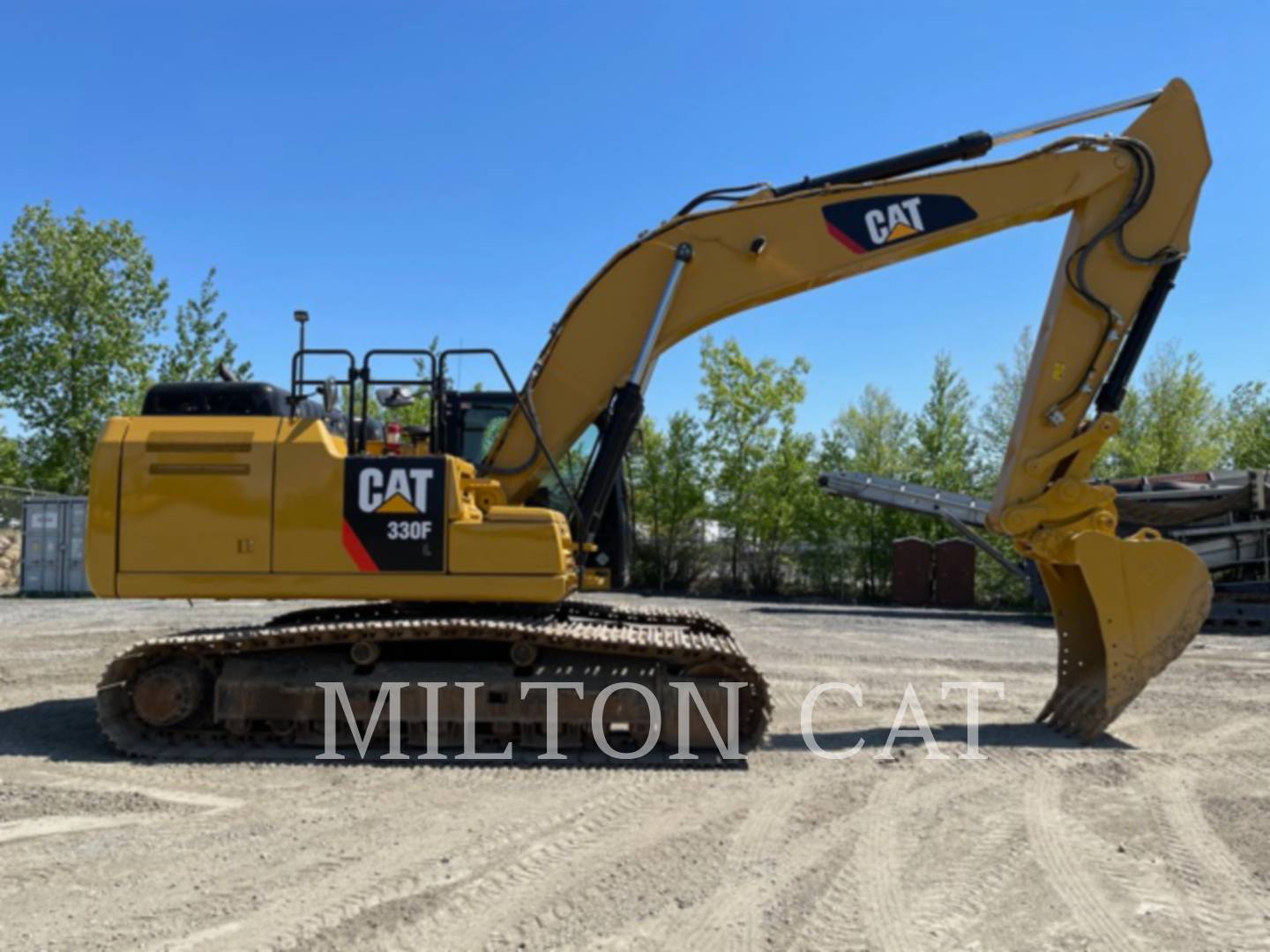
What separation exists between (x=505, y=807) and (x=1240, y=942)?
3571 mm

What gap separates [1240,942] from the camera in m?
3.79

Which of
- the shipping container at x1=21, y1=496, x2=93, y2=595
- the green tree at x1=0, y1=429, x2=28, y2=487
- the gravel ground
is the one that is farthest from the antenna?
the green tree at x1=0, y1=429, x2=28, y2=487

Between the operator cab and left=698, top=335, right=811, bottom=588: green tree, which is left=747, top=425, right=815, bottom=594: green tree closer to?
left=698, top=335, right=811, bottom=588: green tree

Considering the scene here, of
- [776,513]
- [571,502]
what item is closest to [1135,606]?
[571,502]

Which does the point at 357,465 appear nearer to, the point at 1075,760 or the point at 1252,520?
the point at 1075,760

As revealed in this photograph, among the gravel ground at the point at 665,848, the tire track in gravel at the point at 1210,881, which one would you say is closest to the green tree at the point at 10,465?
the gravel ground at the point at 665,848

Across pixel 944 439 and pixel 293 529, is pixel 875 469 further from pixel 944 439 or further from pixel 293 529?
pixel 293 529

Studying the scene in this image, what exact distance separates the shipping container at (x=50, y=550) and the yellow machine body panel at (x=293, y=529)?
18.6m

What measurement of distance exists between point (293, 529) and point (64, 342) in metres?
27.0

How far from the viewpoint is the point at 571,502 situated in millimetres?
7223

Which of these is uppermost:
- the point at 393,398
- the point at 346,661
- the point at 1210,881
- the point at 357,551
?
the point at 393,398

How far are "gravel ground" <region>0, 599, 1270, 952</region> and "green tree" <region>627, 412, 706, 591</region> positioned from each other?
71.4 ft

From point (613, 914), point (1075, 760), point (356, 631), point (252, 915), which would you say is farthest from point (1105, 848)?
point (356, 631)

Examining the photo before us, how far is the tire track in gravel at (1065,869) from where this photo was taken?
12.7 feet
